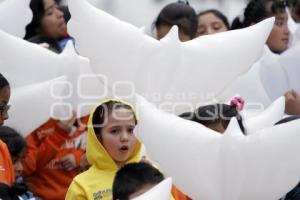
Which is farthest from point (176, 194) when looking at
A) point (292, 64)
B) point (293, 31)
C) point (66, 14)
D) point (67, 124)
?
point (293, 31)

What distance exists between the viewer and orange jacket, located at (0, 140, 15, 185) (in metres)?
3.72

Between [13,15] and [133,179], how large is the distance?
4.18 ft

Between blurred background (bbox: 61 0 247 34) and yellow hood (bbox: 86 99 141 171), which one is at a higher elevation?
blurred background (bbox: 61 0 247 34)

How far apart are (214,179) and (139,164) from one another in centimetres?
32

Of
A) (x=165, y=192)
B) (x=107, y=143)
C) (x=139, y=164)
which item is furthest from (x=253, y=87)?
(x=165, y=192)

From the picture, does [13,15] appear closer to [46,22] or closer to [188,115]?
[46,22]

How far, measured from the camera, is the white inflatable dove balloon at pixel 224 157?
119 inches

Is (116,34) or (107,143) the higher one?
(116,34)

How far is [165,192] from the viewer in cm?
273

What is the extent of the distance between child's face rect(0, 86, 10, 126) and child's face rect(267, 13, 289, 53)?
1.72 meters

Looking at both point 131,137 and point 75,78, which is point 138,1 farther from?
point 131,137

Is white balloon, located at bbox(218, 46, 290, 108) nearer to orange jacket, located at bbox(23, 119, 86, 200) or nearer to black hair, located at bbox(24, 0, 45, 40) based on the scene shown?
orange jacket, located at bbox(23, 119, 86, 200)

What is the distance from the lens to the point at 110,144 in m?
3.72

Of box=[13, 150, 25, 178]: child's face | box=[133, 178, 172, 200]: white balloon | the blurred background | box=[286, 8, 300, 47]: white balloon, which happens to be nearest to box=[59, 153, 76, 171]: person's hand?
box=[13, 150, 25, 178]: child's face
